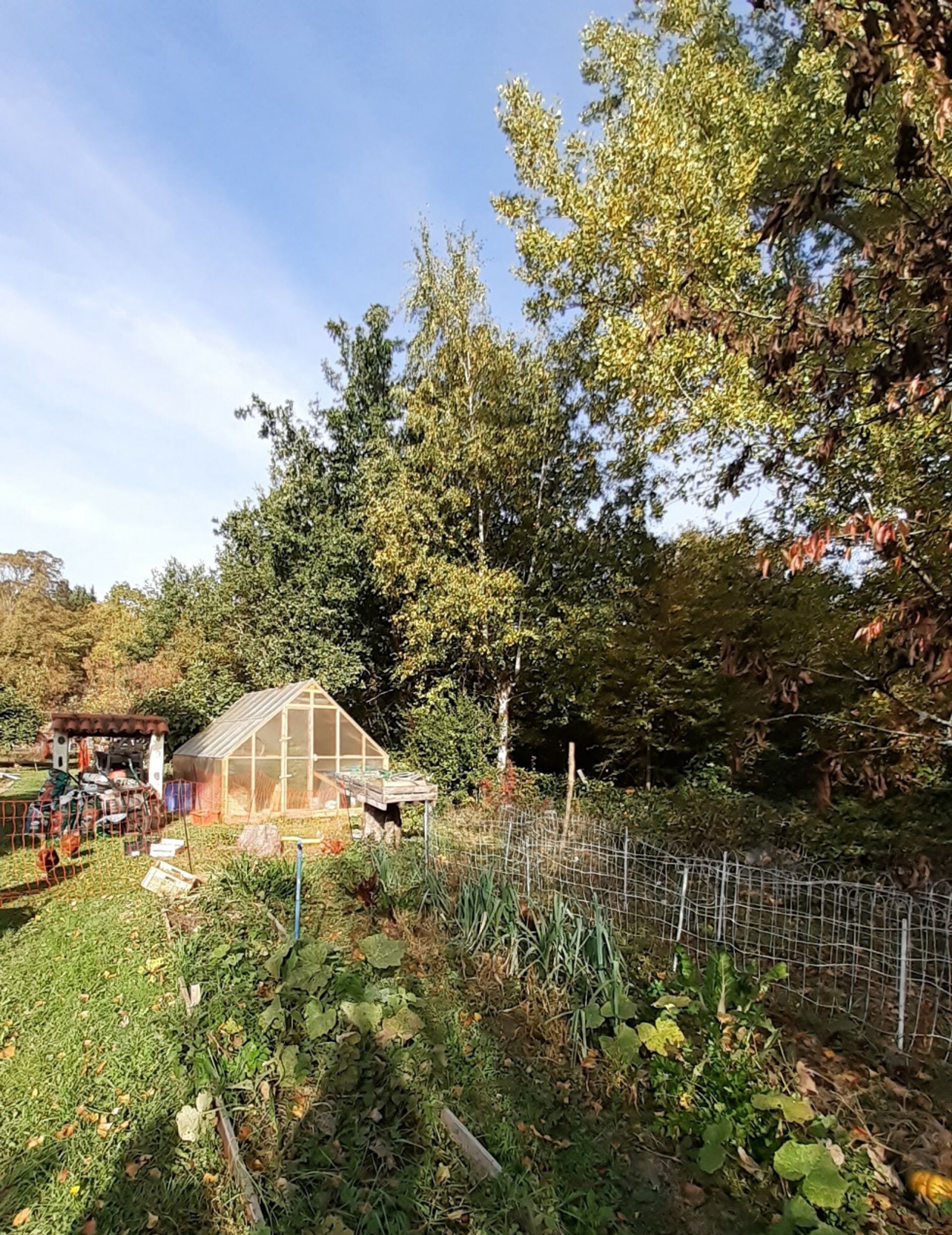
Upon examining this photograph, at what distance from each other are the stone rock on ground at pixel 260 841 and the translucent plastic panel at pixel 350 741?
4.13m

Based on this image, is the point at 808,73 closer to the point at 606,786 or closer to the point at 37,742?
the point at 606,786

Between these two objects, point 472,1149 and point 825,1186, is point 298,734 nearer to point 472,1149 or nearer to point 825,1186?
point 472,1149

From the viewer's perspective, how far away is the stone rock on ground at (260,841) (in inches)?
332

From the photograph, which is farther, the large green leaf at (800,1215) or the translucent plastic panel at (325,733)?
the translucent plastic panel at (325,733)

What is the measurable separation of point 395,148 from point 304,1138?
9.05m

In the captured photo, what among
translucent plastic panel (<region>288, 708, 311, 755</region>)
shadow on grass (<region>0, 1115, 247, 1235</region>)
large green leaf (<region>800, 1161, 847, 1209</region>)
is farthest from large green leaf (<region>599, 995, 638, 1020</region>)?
translucent plastic panel (<region>288, 708, 311, 755</region>)

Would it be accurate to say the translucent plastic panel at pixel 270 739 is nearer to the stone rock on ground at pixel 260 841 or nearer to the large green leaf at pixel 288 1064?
the stone rock on ground at pixel 260 841

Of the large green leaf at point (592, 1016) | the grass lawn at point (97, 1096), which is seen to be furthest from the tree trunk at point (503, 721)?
the large green leaf at point (592, 1016)

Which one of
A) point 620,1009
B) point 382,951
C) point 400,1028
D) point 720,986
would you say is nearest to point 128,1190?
point 400,1028

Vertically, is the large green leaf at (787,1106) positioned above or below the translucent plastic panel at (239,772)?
above

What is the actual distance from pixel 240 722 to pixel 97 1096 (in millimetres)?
10427

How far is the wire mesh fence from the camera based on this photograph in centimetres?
411

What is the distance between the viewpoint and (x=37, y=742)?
25.8 metres

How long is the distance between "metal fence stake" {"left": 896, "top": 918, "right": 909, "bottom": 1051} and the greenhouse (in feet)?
31.4
